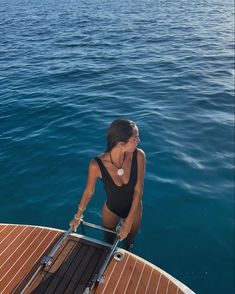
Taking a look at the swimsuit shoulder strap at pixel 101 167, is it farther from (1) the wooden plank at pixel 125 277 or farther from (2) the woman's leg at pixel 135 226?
(1) the wooden plank at pixel 125 277

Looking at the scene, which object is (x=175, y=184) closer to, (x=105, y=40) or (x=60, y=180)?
(x=60, y=180)

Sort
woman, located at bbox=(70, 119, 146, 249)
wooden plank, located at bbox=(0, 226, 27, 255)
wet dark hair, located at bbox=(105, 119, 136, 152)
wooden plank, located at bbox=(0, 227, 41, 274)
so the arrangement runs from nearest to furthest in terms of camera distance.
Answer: wet dark hair, located at bbox=(105, 119, 136, 152)
woman, located at bbox=(70, 119, 146, 249)
wooden plank, located at bbox=(0, 227, 41, 274)
wooden plank, located at bbox=(0, 226, 27, 255)

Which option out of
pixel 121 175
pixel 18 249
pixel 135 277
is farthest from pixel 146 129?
pixel 135 277

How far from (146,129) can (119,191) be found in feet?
21.3

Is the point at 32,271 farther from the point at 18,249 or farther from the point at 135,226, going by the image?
the point at 135,226

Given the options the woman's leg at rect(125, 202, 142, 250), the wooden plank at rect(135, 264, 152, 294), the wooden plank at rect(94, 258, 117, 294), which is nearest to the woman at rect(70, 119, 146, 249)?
the woman's leg at rect(125, 202, 142, 250)

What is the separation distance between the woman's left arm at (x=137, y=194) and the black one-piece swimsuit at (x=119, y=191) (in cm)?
7

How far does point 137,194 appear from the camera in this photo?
18.7 feet

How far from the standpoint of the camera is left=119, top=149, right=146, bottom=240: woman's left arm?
5512 mm

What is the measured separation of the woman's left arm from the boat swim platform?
1.99 ft

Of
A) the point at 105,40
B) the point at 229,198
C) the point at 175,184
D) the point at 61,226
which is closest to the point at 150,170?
the point at 175,184

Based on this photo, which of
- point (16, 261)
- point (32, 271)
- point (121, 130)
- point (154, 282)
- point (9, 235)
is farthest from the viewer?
point (9, 235)

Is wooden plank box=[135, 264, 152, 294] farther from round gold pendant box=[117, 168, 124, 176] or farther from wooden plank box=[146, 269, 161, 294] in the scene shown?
round gold pendant box=[117, 168, 124, 176]

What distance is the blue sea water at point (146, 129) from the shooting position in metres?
8.07
